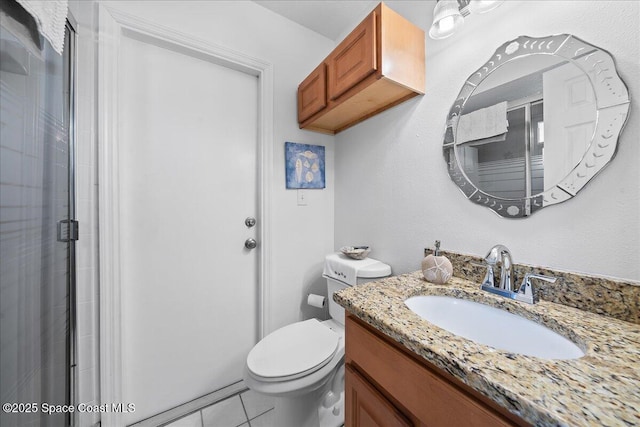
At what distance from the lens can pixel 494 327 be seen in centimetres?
69

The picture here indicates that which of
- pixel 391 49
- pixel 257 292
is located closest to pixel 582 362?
pixel 391 49

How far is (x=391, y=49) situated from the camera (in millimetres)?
965

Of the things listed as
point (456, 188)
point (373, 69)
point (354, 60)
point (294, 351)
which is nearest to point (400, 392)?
point (294, 351)

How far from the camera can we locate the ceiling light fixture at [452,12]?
2.45ft

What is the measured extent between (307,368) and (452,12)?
142 centimetres

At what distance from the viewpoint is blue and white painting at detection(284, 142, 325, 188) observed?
4.86ft

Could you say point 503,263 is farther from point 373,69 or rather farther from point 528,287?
point 373,69

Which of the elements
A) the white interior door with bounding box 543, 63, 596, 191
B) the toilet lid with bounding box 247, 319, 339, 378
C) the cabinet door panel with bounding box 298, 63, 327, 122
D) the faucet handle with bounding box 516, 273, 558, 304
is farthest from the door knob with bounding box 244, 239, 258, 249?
the white interior door with bounding box 543, 63, 596, 191

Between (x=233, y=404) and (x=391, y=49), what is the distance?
1961 millimetres

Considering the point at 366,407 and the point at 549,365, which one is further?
the point at 366,407

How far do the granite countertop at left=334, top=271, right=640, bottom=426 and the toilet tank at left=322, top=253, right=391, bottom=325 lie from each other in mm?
453

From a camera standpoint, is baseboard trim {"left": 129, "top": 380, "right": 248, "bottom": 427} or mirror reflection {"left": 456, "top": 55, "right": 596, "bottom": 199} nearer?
mirror reflection {"left": 456, "top": 55, "right": 596, "bottom": 199}

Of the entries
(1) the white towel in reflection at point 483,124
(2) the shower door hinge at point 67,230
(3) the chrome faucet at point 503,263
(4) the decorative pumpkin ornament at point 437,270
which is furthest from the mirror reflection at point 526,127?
(2) the shower door hinge at point 67,230

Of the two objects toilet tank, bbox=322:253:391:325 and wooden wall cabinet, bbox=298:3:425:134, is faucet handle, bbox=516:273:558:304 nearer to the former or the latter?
toilet tank, bbox=322:253:391:325
